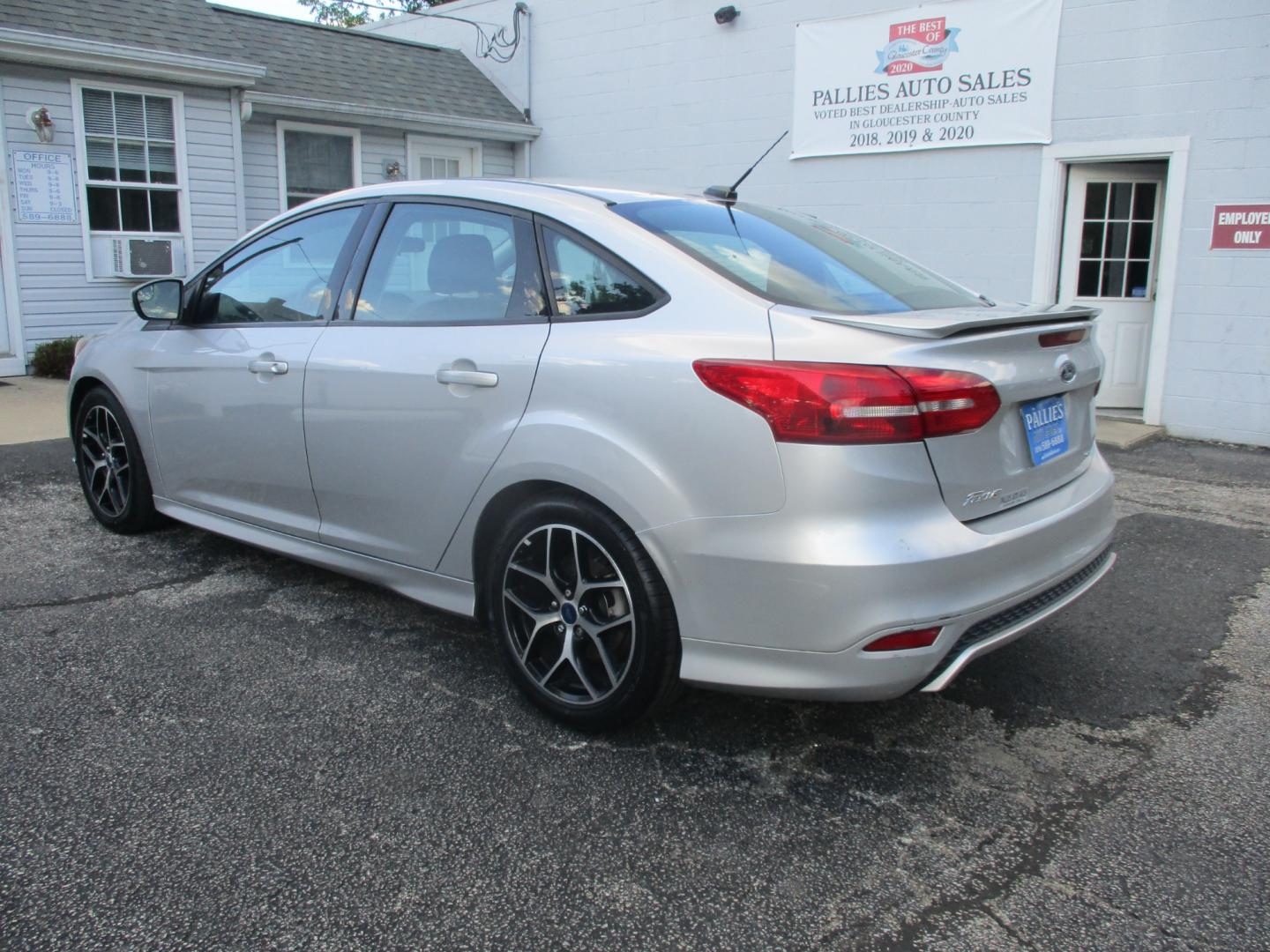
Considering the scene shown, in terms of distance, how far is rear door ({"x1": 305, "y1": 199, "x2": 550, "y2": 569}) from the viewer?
3.03 meters

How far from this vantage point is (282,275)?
392 cm

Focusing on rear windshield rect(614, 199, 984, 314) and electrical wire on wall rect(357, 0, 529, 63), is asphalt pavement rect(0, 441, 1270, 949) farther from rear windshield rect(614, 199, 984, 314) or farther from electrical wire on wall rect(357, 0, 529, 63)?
electrical wire on wall rect(357, 0, 529, 63)

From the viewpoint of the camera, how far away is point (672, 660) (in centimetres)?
266

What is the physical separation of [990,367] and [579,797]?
1.51m

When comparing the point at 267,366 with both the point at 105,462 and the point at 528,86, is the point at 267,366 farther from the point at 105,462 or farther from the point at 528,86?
the point at 528,86

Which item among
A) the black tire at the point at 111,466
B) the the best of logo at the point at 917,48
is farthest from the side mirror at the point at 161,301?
the the best of logo at the point at 917,48

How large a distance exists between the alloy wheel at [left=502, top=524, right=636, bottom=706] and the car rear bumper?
0.22 meters

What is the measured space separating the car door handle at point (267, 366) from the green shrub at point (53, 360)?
710cm

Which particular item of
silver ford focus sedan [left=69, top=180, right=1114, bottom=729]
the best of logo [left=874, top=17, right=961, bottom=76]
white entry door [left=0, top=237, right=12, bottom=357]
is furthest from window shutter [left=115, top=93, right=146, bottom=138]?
silver ford focus sedan [left=69, top=180, right=1114, bottom=729]

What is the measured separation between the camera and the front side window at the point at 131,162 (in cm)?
988

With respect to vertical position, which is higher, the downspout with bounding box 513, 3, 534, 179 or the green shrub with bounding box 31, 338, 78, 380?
the downspout with bounding box 513, 3, 534, 179

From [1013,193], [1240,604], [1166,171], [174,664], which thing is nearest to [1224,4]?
[1166,171]

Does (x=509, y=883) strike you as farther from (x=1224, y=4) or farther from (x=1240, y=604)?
(x=1224, y=4)

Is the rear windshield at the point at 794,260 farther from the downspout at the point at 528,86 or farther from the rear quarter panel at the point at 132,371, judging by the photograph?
the downspout at the point at 528,86
